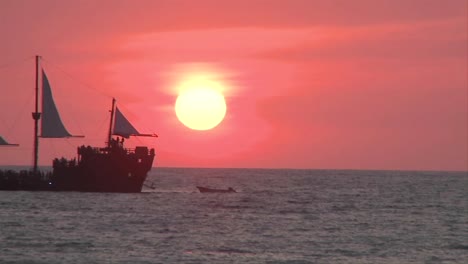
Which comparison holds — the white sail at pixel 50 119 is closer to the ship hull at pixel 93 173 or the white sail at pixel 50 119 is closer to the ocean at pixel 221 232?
the ship hull at pixel 93 173

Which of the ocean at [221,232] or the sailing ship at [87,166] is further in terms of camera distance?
the sailing ship at [87,166]

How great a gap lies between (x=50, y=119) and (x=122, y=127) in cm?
913

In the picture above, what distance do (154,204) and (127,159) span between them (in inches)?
537

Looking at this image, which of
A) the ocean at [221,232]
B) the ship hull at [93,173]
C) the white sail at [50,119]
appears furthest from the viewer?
the white sail at [50,119]

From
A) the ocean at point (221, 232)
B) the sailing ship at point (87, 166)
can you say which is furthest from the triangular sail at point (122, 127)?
the ocean at point (221, 232)

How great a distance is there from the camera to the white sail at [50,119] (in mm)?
129625

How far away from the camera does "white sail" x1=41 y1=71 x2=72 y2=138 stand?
130 meters

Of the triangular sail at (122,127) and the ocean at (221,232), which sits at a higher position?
the triangular sail at (122,127)

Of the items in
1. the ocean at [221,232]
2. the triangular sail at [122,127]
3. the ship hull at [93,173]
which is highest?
the triangular sail at [122,127]

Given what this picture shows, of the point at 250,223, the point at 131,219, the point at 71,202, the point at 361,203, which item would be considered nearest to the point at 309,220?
the point at 250,223

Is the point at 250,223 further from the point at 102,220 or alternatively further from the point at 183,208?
the point at 183,208

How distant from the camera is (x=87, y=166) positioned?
123 meters

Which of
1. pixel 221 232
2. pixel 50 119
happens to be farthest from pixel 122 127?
pixel 221 232

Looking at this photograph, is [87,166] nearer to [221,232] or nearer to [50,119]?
[50,119]
